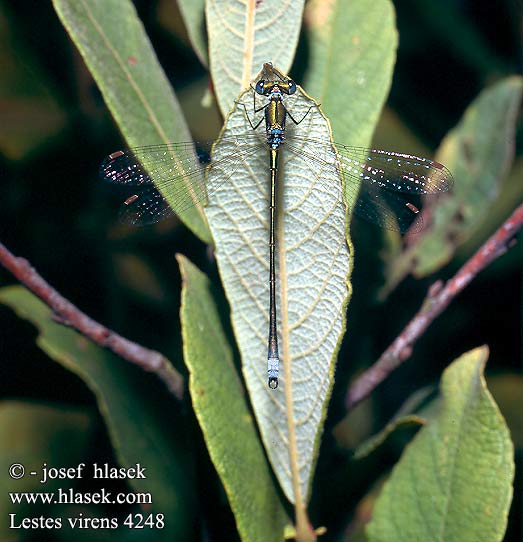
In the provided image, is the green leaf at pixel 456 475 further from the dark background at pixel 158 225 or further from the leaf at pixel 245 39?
the leaf at pixel 245 39

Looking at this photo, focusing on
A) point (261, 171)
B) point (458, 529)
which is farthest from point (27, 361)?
point (458, 529)

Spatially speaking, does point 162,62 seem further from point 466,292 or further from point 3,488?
point 3,488

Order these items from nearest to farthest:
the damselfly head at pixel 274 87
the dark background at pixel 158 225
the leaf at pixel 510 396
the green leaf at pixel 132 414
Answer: the damselfly head at pixel 274 87, the green leaf at pixel 132 414, the dark background at pixel 158 225, the leaf at pixel 510 396

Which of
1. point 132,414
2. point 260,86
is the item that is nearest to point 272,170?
point 260,86

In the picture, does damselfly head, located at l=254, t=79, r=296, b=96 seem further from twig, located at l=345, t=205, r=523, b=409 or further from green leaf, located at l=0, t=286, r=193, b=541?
green leaf, located at l=0, t=286, r=193, b=541

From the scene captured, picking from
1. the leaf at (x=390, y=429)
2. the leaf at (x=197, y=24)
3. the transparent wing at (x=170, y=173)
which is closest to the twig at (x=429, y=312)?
the leaf at (x=390, y=429)

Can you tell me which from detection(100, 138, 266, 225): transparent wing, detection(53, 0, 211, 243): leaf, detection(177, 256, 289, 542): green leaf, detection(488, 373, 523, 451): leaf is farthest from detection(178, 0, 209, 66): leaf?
detection(488, 373, 523, 451): leaf
